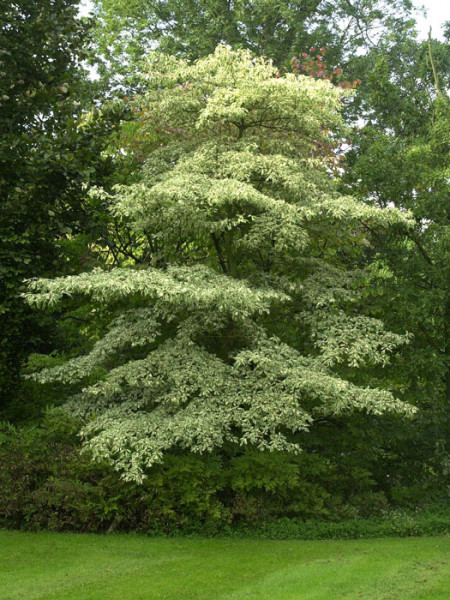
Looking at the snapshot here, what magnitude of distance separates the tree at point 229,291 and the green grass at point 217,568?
3.28ft

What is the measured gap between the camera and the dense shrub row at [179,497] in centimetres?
858

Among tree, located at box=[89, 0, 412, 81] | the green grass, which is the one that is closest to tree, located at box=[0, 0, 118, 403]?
the green grass

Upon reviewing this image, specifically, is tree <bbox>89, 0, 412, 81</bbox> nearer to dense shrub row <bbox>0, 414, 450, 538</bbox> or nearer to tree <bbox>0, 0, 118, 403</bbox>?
tree <bbox>0, 0, 118, 403</bbox>

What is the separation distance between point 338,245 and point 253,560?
5395mm

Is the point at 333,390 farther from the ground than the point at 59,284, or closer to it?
closer to it

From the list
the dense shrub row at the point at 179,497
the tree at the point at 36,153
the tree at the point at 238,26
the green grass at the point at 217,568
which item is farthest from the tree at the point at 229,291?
the tree at the point at 238,26

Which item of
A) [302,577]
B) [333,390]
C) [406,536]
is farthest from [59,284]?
[406,536]

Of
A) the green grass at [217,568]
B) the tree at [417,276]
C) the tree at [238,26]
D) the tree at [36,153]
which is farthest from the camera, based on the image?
the tree at [238,26]

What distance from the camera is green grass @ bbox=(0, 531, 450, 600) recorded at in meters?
6.20

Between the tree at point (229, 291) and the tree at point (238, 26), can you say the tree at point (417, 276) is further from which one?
the tree at point (238, 26)

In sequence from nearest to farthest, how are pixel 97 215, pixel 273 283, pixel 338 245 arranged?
pixel 273 283
pixel 338 245
pixel 97 215

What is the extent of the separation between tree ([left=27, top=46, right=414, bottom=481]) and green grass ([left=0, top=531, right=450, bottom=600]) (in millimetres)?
1001

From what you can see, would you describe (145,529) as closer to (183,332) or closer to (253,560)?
(253,560)

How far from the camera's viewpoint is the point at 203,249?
444 inches
